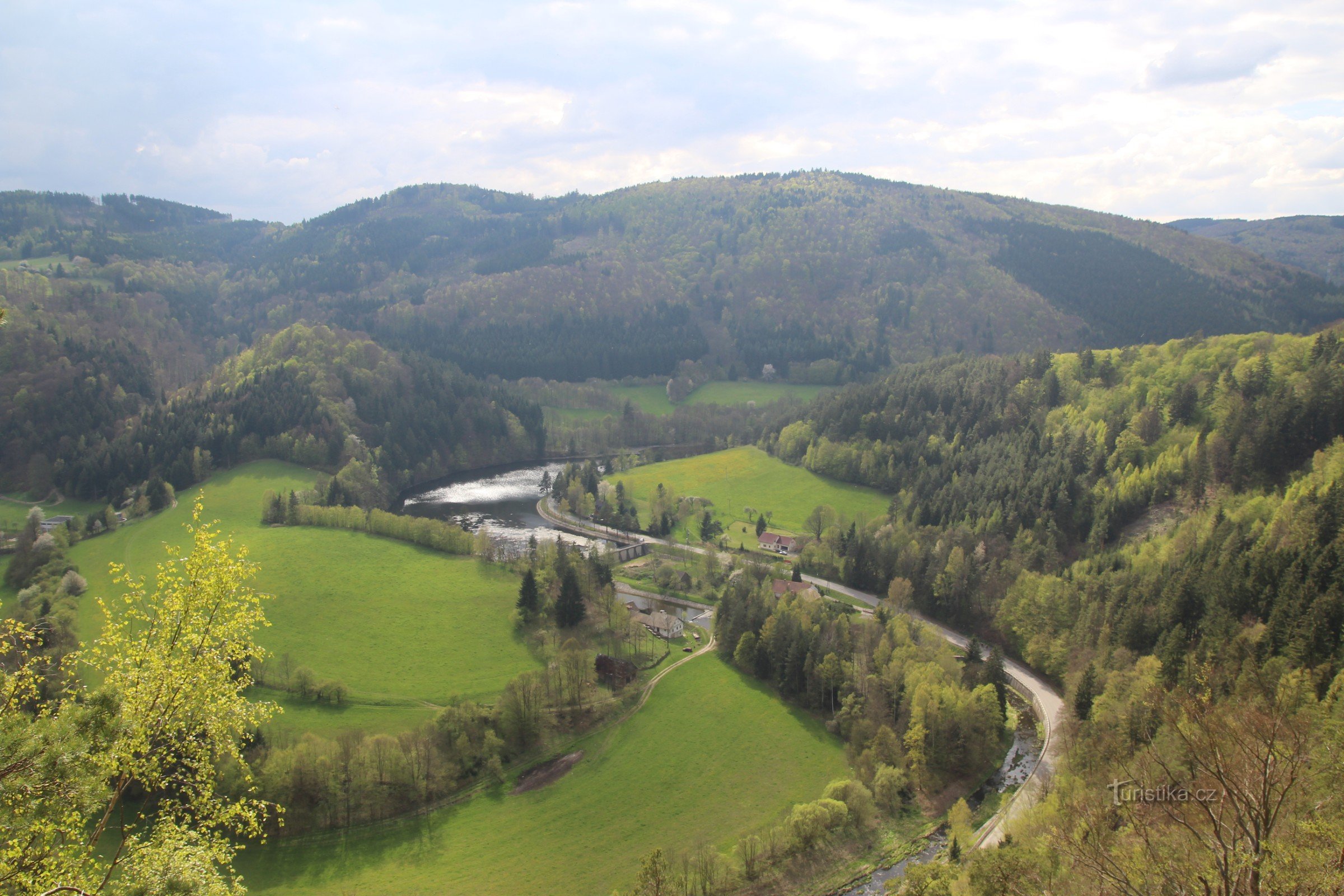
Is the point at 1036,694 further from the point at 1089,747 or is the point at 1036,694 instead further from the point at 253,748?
the point at 253,748

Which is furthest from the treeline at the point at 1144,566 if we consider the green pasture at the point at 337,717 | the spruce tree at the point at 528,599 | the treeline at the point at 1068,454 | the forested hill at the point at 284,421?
the forested hill at the point at 284,421

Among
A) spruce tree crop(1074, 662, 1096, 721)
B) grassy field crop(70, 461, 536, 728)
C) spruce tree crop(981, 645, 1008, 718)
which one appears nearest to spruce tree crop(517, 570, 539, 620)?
grassy field crop(70, 461, 536, 728)

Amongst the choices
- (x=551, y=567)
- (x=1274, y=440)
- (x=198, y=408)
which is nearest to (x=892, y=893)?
(x=551, y=567)

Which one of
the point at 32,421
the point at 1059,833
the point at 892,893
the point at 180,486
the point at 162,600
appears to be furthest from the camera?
the point at 32,421

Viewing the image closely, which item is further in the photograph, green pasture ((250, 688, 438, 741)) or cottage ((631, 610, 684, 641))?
cottage ((631, 610, 684, 641))

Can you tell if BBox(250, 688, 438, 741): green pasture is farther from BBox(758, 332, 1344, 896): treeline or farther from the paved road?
the paved road

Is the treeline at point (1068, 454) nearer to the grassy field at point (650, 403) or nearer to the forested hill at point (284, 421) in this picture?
the grassy field at point (650, 403)

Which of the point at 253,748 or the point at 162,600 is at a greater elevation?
the point at 162,600
